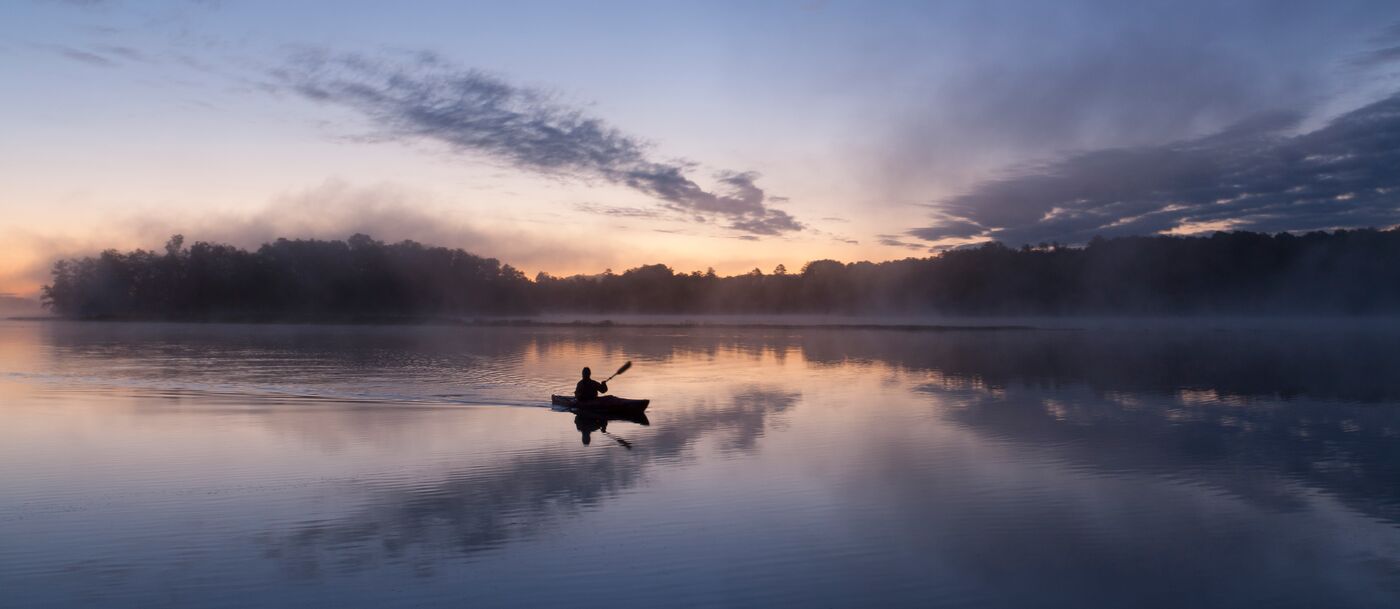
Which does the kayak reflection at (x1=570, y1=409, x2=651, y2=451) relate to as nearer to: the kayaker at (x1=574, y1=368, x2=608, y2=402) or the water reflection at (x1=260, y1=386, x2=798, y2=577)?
the kayaker at (x1=574, y1=368, x2=608, y2=402)

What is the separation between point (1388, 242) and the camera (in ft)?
281

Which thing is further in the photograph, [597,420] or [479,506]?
[597,420]

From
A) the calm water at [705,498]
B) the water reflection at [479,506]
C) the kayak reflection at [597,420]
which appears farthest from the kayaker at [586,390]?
the water reflection at [479,506]

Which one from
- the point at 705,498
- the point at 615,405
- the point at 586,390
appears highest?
the point at 586,390

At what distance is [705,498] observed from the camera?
31.3 feet

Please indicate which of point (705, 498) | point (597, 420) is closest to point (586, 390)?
point (597, 420)

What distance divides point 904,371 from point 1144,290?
79.3 m

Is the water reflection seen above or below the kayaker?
below

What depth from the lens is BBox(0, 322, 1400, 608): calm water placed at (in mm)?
6777

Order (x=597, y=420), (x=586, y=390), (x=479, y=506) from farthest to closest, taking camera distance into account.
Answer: (x=586, y=390) → (x=597, y=420) → (x=479, y=506)

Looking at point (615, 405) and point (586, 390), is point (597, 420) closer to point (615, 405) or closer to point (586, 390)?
point (615, 405)

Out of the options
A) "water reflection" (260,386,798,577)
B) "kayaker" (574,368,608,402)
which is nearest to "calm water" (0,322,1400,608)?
"water reflection" (260,386,798,577)

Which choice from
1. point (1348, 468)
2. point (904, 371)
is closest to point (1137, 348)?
point (904, 371)

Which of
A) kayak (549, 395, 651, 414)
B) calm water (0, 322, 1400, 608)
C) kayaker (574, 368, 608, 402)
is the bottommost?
calm water (0, 322, 1400, 608)
